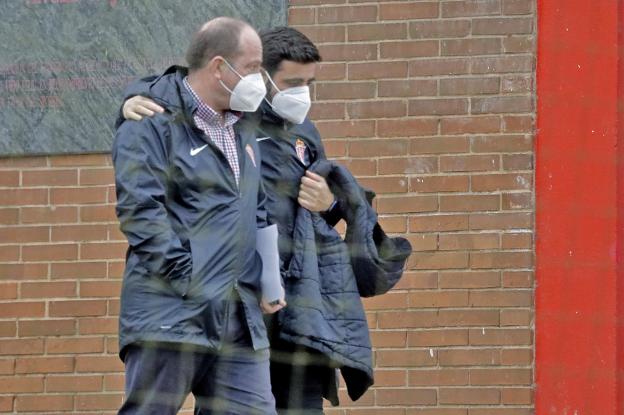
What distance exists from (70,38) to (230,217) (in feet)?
8.13

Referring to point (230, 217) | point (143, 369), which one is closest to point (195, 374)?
point (143, 369)

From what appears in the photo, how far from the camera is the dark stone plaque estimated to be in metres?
7.20

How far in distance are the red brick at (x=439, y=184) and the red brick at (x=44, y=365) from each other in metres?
1.75

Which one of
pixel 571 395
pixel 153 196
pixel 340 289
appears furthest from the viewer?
pixel 571 395

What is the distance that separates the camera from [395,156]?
7059mm

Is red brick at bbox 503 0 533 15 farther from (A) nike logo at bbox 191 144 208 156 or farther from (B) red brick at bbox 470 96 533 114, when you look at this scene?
(A) nike logo at bbox 191 144 208 156

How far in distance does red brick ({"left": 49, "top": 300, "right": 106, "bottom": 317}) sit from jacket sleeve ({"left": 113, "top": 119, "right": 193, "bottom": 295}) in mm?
2202

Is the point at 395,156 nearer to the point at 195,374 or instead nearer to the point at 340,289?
the point at 340,289

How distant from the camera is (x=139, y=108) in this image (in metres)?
5.09

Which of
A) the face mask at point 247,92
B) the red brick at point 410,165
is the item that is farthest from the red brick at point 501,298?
the face mask at point 247,92

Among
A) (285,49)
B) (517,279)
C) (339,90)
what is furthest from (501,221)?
(285,49)

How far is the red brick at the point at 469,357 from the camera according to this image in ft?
22.8

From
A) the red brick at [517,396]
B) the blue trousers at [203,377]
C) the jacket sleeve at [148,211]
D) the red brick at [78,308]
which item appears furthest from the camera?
the red brick at [78,308]

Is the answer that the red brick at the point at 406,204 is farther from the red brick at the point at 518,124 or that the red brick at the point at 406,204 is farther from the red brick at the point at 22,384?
the red brick at the point at 22,384
